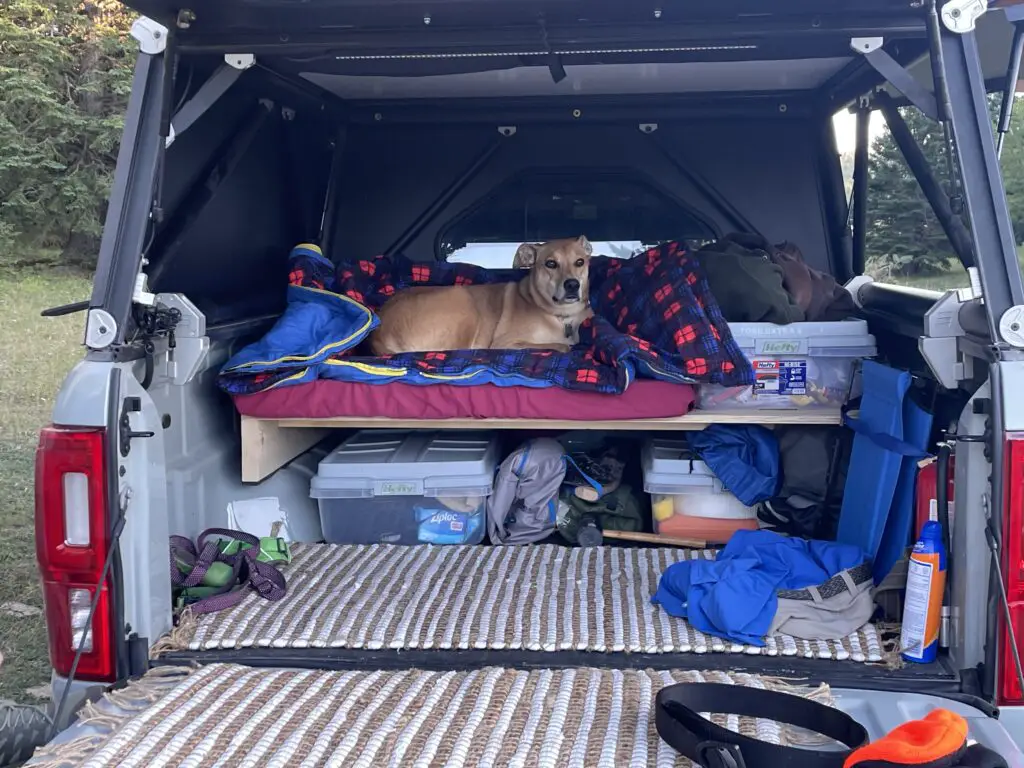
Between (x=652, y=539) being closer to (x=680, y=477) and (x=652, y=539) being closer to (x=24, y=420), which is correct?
(x=680, y=477)

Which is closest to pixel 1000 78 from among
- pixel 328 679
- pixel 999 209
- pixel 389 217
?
pixel 999 209

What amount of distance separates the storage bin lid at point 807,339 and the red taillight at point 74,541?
2474 mm

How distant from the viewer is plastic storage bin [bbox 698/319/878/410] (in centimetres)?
375

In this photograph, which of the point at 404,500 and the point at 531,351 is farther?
the point at 531,351

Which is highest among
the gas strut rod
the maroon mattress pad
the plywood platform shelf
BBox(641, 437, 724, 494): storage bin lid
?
the gas strut rod

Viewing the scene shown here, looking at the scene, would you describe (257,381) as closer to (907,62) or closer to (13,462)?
(907,62)

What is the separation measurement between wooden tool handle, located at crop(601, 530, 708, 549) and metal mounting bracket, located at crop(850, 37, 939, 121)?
6.14 feet

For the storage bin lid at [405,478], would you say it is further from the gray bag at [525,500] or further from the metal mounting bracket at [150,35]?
the metal mounting bracket at [150,35]

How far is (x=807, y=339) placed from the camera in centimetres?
378

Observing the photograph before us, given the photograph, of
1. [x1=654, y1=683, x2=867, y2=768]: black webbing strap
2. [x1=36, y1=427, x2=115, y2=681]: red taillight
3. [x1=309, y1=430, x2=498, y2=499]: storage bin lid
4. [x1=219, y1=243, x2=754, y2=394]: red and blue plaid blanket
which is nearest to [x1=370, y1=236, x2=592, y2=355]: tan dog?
[x1=219, y1=243, x2=754, y2=394]: red and blue plaid blanket

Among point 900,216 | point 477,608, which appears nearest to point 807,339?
point 477,608

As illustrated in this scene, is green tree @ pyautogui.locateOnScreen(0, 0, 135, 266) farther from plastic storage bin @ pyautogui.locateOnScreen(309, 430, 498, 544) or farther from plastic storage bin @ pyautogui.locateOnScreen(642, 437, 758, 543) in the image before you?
plastic storage bin @ pyautogui.locateOnScreen(642, 437, 758, 543)

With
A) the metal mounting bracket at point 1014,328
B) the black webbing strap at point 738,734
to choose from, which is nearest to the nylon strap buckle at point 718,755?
the black webbing strap at point 738,734

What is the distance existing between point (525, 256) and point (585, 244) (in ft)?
1.02
